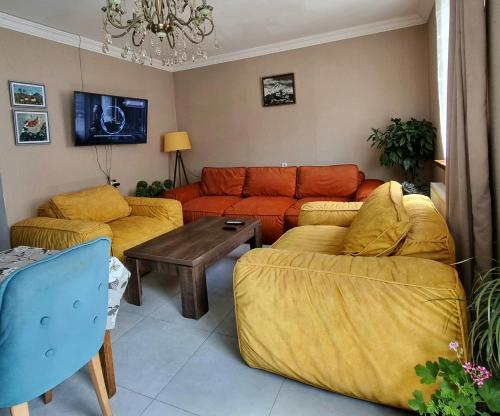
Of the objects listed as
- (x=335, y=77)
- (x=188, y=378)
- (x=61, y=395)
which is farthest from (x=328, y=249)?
(x=335, y=77)

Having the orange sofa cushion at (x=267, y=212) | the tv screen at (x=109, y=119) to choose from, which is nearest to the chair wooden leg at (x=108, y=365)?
the orange sofa cushion at (x=267, y=212)

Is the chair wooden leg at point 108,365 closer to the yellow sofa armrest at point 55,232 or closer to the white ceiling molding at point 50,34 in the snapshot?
the yellow sofa armrest at point 55,232

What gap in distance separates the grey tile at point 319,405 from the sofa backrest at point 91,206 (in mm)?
2596

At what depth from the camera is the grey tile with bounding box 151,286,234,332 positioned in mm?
2203

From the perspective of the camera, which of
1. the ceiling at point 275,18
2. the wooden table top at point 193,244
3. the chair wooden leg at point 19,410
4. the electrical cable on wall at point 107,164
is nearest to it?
the chair wooden leg at point 19,410

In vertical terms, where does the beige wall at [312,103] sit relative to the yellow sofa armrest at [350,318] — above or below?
above

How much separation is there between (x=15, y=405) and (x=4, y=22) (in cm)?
333

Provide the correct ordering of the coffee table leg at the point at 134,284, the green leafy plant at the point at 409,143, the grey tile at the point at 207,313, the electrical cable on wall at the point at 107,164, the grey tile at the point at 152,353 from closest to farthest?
the grey tile at the point at 152,353 < the grey tile at the point at 207,313 < the coffee table leg at the point at 134,284 < the green leafy plant at the point at 409,143 < the electrical cable on wall at the point at 107,164

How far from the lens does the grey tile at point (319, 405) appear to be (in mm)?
1440

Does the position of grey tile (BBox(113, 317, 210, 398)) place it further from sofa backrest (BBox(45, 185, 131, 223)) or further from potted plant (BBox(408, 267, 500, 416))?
sofa backrest (BBox(45, 185, 131, 223))

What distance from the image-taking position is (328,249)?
216cm

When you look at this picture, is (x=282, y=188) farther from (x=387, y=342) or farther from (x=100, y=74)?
(x=387, y=342)

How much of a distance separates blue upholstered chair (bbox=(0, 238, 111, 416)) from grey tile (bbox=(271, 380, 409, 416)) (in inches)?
35.3

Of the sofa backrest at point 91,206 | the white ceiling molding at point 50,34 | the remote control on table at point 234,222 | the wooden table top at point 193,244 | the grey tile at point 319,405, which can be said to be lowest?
the grey tile at point 319,405
